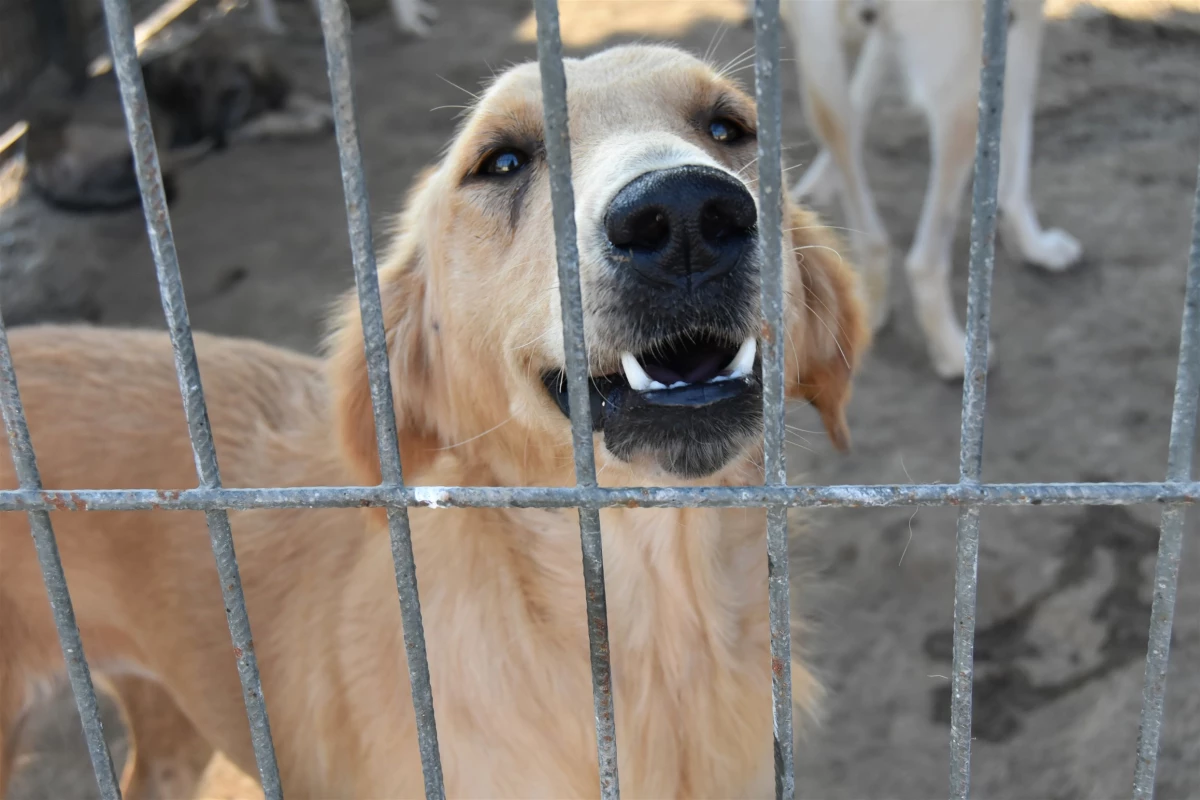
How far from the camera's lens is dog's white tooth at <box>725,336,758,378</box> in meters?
1.46

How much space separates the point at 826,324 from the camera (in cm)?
210

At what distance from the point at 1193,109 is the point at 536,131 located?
17.5 ft

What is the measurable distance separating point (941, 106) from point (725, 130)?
1821mm

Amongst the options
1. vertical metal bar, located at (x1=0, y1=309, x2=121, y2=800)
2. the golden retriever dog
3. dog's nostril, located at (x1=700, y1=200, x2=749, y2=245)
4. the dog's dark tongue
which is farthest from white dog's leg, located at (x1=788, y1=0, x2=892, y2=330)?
vertical metal bar, located at (x1=0, y1=309, x2=121, y2=800)

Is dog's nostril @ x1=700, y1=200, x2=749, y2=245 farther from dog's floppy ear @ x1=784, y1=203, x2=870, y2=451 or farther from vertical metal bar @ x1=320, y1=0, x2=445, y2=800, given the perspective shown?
dog's floppy ear @ x1=784, y1=203, x2=870, y2=451

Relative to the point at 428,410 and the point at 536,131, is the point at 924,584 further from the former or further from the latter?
the point at 536,131

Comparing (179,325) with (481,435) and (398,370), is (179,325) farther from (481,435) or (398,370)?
(398,370)

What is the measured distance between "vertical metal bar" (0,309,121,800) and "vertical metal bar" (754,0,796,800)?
0.89 metres

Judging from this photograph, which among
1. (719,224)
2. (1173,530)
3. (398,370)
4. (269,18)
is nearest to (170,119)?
(269,18)

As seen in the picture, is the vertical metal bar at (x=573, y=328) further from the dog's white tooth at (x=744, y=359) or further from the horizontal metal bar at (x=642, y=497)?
the dog's white tooth at (x=744, y=359)

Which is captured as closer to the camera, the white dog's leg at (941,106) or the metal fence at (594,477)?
the metal fence at (594,477)

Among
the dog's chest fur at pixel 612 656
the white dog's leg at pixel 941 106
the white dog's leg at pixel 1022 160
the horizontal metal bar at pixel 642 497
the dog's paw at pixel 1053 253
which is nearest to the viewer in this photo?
the horizontal metal bar at pixel 642 497

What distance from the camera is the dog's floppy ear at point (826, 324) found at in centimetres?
212

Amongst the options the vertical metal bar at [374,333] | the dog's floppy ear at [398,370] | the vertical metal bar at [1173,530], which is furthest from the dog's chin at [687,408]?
the dog's floppy ear at [398,370]
